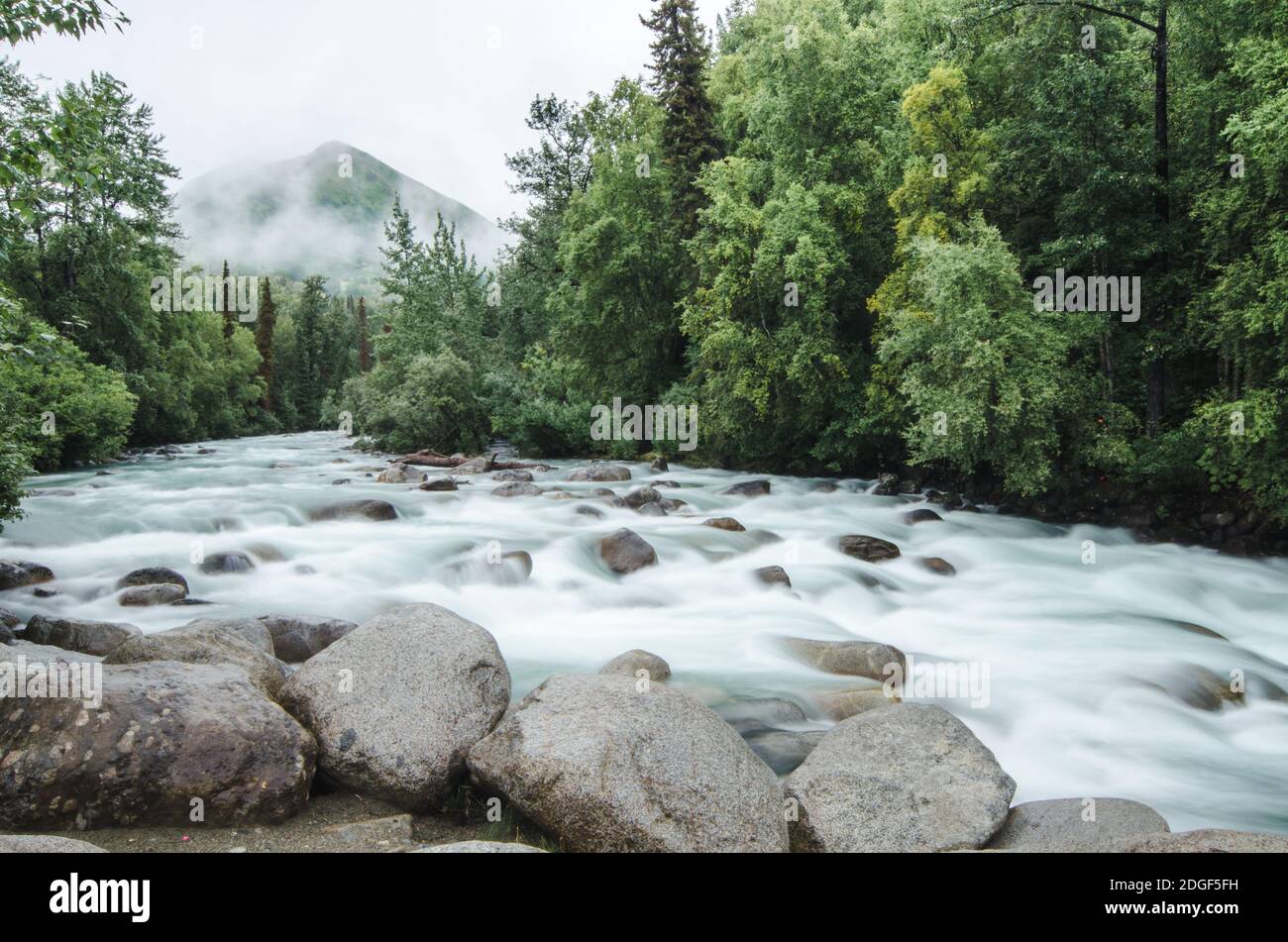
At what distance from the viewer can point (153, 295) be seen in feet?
134

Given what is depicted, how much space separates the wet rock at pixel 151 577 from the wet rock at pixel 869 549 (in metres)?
11.9

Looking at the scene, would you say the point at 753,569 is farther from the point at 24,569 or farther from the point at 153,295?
the point at 153,295

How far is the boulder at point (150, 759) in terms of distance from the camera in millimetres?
4891

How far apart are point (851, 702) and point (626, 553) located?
6419 mm

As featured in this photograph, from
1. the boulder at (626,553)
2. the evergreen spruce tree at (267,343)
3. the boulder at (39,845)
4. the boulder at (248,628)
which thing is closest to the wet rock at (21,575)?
the boulder at (248,628)

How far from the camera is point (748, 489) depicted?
22531 millimetres

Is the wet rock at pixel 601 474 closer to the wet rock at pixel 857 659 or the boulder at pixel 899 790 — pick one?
the wet rock at pixel 857 659

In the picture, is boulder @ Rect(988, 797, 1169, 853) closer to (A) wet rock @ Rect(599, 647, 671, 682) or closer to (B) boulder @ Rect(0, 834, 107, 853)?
(A) wet rock @ Rect(599, 647, 671, 682)

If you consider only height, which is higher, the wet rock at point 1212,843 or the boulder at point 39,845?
the boulder at point 39,845

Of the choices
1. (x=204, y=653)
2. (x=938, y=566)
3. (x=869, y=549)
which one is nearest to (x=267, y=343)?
(x=869, y=549)

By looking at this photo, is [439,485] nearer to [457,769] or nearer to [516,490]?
[516,490]

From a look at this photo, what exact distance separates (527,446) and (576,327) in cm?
564
